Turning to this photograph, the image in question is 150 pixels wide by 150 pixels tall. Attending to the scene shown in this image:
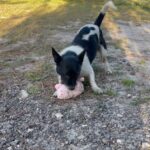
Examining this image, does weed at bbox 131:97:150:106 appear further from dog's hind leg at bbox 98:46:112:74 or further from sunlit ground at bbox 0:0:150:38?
sunlit ground at bbox 0:0:150:38

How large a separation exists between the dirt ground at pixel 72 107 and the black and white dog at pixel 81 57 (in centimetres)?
25

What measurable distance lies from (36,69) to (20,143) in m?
2.60

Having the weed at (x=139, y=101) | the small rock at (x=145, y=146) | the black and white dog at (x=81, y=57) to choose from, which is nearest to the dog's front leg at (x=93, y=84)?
the black and white dog at (x=81, y=57)

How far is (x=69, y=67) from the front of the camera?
5.54 meters

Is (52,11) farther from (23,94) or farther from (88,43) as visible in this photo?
(23,94)

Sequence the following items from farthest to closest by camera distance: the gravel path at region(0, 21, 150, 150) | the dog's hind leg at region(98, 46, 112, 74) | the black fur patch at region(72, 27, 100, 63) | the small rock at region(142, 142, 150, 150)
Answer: the dog's hind leg at region(98, 46, 112, 74) → the black fur patch at region(72, 27, 100, 63) → the gravel path at region(0, 21, 150, 150) → the small rock at region(142, 142, 150, 150)

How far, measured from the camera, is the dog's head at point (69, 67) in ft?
18.1

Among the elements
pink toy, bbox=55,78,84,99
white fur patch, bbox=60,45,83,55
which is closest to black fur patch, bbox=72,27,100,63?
white fur patch, bbox=60,45,83,55

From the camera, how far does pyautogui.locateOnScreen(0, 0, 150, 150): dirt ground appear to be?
4.59 m

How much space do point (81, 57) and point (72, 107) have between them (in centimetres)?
74

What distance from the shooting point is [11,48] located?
8586 mm

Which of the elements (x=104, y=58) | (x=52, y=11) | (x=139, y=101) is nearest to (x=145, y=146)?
(x=139, y=101)

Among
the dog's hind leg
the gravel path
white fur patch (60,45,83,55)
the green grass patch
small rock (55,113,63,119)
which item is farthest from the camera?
the dog's hind leg

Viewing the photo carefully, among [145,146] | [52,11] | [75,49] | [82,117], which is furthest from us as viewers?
[52,11]
